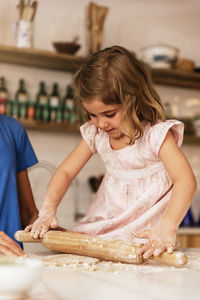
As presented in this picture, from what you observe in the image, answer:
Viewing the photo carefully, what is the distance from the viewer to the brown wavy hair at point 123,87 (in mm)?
1274

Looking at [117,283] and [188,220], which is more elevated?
[117,283]

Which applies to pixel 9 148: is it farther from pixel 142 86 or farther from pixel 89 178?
pixel 89 178

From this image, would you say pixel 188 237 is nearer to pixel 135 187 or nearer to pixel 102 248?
pixel 135 187

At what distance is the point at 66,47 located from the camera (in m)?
2.90

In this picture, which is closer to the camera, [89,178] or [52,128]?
[52,128]

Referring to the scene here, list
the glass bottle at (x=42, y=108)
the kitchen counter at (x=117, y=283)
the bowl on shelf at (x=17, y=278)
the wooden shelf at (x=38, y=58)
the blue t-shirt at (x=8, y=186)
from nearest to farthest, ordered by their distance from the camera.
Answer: the bowl on shelf at (x=17, y=278)
the kitchen counter at (x=117, y=283)
the blue t-shirt at (x=8, y=186)
the wooden shelf at (x=38, y=58)
the glass bottle at (x=42, y=108)

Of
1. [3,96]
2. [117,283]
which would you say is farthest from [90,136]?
[3,96]

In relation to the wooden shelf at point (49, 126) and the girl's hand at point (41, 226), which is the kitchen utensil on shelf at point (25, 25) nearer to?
the wooden shelf at point (49, 126)

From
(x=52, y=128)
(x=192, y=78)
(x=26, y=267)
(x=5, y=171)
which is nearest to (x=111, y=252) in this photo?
(x=26, y=267)

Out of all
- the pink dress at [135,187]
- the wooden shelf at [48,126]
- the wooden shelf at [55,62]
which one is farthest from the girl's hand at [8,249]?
the wooden shelf at [48,126]

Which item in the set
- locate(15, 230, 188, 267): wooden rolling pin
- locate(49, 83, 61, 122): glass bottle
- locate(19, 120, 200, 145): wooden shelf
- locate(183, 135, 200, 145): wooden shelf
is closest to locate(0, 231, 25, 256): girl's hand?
locate(15, 230, 188, 267): wooden rolling pin

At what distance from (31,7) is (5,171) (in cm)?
175

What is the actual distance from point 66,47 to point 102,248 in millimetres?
2180

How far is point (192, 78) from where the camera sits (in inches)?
131
